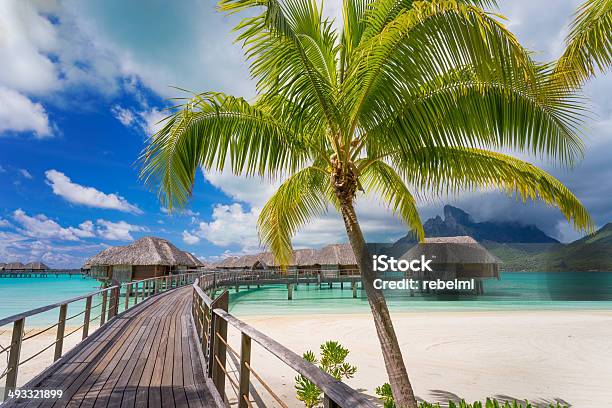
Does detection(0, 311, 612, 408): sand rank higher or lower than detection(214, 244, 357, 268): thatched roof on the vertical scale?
lower

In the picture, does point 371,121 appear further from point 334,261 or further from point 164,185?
point 334,261

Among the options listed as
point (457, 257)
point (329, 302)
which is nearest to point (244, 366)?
point (329, 302)

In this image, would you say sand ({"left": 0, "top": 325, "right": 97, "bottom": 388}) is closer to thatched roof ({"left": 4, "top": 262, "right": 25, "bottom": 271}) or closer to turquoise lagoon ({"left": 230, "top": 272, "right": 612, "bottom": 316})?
turquoise lagoon ({"left": 230, "top": 272, "right": 612, "bottom": 316})

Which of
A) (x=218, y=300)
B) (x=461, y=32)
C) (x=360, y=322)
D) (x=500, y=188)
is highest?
(x=461, y=32)

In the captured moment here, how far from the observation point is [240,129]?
4.14m

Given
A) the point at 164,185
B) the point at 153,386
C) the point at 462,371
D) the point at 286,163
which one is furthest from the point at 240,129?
the point at 462,371

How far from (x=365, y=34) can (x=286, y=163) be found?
1.57 meters

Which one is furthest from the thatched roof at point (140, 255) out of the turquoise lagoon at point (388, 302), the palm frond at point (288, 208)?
the palm frond at point (288, 208)

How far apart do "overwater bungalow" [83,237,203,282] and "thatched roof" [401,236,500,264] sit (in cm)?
2152

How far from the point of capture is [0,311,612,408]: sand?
7116mm

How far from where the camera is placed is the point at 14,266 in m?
83.5

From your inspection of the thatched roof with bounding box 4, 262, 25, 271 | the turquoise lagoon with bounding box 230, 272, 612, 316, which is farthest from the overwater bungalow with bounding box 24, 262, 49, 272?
the turquoise lagoon with bounding box 230, 272, 612, 316

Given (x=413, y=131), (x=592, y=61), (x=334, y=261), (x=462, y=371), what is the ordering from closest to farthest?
(x=413, y=131)
(x=592, y=61)
(x=462, y=371)
(x=334, y=261)

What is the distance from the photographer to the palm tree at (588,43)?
3.75 meters
